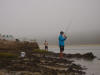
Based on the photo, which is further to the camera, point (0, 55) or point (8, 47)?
point (8, 47)

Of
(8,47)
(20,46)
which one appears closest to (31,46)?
(20,46)

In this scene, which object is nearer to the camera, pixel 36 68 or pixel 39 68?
pixel 36 68

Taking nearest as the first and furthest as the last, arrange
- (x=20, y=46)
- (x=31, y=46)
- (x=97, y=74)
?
(x=97, y=74) → (x=20, y=46) → (x=31, y=46)

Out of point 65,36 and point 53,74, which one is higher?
point 65,36

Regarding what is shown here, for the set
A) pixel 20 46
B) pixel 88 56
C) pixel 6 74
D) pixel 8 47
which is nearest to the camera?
pixel 6 74

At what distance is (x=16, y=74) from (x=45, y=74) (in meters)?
1.23

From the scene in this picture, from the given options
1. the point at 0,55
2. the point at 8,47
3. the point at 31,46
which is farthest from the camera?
the point at 31,46

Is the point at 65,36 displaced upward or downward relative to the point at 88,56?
upward

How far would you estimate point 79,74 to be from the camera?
30.3 feet

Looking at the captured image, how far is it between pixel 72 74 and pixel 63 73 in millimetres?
433

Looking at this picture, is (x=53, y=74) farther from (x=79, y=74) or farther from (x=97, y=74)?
(x=97, y=74)

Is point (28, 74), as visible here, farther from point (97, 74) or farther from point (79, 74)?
point (97, 74)

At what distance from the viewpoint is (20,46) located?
31.4m

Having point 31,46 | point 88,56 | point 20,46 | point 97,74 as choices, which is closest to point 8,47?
point 20,46
